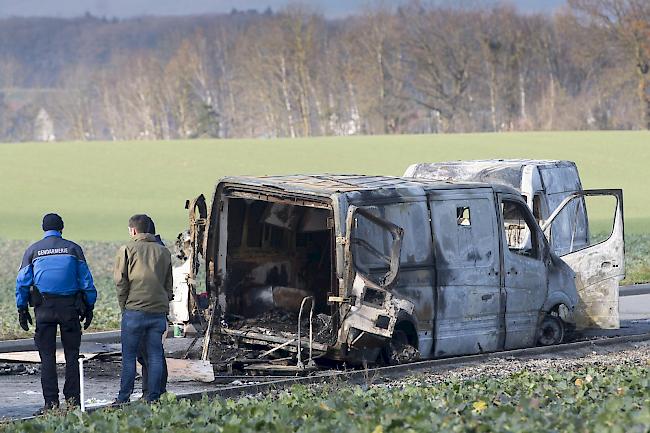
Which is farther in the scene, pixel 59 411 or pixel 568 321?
pixel 568 321

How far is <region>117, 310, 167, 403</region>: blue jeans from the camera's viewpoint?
36.7 ft

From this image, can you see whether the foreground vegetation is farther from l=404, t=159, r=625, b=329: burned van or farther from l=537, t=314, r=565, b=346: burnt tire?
l=404, t=159, r=625, b=329: burned van

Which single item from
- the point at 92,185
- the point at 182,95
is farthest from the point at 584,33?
the point at 92,185

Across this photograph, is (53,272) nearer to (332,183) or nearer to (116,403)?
Answer: (116,403)

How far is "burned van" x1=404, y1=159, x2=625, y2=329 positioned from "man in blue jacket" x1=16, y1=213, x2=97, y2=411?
6.18 meters

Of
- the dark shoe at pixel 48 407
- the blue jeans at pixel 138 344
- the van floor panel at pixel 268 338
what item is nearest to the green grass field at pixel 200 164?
the van floor panel at pixel 268 338

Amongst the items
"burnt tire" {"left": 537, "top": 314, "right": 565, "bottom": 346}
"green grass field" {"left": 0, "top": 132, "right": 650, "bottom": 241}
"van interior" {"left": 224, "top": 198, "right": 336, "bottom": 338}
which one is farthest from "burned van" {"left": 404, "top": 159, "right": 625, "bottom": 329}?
"green grass field" {"left": 0, "top": 132, "right": 650, "bottom": 241}

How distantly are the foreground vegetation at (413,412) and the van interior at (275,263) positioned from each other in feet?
13.6

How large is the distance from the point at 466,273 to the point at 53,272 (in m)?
4.44

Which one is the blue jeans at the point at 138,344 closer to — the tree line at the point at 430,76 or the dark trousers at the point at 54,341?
the dark trousers at the point at 54,341

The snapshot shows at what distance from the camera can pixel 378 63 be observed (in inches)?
4569

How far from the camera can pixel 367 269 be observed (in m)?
12.9

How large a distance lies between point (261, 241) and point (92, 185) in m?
51.6

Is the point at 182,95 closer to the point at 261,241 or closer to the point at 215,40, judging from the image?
the point at 215,40
